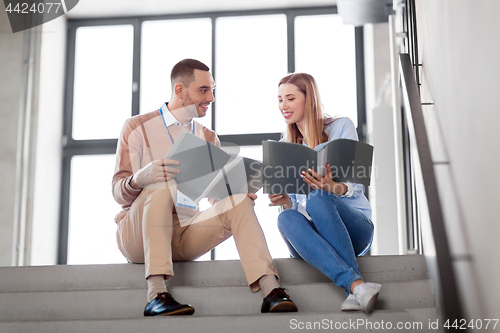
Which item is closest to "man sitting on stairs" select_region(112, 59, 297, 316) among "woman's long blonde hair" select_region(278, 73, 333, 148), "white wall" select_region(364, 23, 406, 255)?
"woman's long blonde hair" select_region(278, 73, 333, 148)

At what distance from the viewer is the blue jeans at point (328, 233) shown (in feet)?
5.65

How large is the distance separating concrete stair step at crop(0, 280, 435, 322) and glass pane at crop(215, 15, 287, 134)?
8.73 ft

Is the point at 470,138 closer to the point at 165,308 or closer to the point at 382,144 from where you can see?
the point at 165,308

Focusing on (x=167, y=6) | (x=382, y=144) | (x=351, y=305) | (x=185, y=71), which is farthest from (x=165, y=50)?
(x=351, y=305)

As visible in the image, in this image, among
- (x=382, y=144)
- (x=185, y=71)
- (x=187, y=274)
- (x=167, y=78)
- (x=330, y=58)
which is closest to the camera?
(x=187, y=274)

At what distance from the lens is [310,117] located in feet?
7.27

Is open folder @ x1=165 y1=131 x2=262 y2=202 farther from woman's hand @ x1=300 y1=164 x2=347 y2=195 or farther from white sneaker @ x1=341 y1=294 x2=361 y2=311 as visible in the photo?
white sneaker @ x1=341 y1=294 x2=361 y2=311

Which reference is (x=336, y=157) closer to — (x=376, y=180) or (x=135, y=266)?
(x=135, y=266)

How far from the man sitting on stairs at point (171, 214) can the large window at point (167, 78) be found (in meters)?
2.01

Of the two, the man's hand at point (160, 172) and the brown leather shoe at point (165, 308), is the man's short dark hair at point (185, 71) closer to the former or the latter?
the man's hand at point (160, 172)

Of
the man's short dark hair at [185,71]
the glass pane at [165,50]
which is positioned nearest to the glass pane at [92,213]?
the glass pane at [165,50]

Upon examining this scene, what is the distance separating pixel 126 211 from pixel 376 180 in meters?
2.39

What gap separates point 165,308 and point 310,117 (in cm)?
100

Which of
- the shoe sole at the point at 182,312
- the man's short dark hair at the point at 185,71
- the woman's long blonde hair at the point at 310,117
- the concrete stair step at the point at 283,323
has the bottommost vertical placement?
the concrete stair step at the point at 283,323
